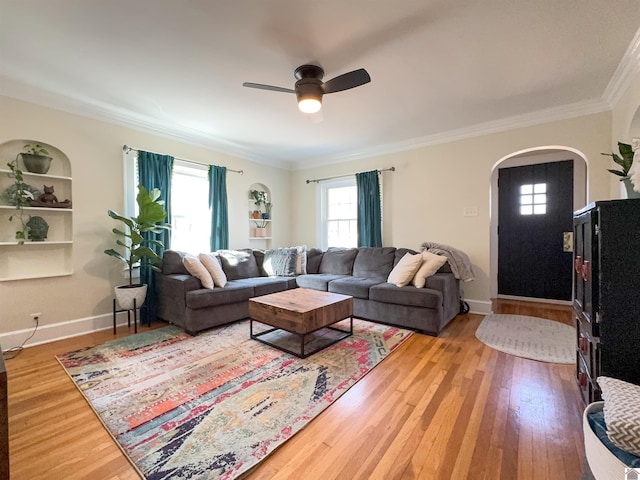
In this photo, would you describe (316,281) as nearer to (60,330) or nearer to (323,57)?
(323,57)

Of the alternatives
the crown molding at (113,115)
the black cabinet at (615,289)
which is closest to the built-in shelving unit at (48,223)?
the crown molding at (113,115)

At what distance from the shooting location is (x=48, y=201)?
2992mm

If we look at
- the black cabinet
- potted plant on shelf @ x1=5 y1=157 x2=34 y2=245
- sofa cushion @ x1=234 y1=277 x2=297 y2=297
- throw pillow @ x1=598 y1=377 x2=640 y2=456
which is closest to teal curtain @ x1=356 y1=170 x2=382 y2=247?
sofa cushion @ x1=234 y1=277 x2=297 y2=297

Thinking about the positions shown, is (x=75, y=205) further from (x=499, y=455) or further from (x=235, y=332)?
(x=499, y=455)

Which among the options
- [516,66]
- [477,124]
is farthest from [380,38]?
[477,124]

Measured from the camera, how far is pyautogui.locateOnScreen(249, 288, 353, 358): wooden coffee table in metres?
2.60

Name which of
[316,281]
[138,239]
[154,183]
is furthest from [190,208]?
[316,281]

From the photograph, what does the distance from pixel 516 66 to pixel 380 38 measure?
134cm

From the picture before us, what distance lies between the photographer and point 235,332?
3.24 meters

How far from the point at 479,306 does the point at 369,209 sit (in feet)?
Result: 7.19

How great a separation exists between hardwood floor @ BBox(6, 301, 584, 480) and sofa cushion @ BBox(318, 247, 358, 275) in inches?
85.7

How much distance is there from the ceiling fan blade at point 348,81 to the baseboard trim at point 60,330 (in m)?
3.58

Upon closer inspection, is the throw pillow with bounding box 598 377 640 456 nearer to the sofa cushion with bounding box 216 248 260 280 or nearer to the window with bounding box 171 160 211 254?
A: the sofa cushion with bounding box 216 248 260 280

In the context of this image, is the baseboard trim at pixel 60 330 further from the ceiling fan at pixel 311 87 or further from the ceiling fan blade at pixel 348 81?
the ceiling fan blade at pixel 348 81
